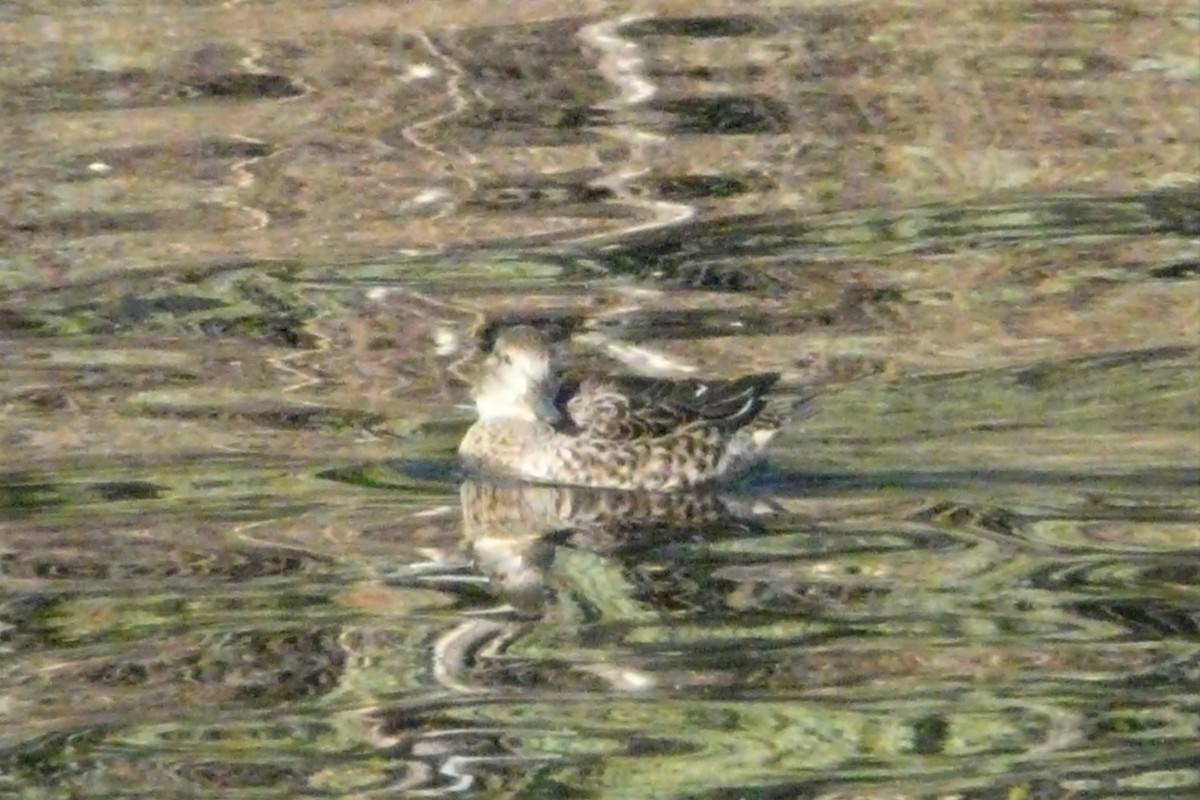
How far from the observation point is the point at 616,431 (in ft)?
31.6

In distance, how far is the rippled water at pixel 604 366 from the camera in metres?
6.94

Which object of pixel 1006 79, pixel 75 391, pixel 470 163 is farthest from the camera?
pixel 1006 79

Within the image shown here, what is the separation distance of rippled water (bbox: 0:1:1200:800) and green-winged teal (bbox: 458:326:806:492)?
10 cm

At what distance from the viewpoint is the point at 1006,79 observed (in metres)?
15.0

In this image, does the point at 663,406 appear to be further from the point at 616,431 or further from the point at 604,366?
the point at 604,366

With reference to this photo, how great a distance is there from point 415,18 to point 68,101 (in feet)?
6.49

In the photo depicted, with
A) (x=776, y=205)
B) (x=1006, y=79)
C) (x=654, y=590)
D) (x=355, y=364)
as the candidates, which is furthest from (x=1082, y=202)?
(x=654, y=590)

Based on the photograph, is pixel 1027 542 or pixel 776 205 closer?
pixel 1027 542

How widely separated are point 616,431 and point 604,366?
1345mm

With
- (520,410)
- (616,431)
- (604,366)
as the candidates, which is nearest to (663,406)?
(616,431)

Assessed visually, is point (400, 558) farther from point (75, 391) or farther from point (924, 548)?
point (75, 391)

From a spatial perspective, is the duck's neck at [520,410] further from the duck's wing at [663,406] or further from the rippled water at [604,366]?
the rippled water at [604,366]

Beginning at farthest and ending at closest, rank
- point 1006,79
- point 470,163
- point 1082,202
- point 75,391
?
point 1006,79 < point 470,163 < point 1082,202 < point 75,391

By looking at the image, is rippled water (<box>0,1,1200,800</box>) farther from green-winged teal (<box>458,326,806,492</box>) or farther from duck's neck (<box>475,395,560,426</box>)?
duck's neck (<box>475,395,560,426</box>)
